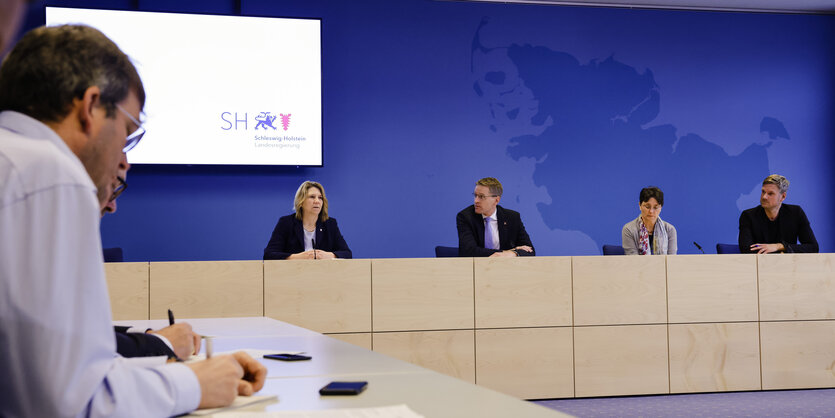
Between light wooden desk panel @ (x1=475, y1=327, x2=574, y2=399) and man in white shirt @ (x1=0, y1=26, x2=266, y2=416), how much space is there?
3.38m

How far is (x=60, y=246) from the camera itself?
0.79 metres

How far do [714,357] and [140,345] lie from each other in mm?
3799

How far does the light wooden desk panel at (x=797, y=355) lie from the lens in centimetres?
443

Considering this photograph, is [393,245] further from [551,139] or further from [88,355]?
[88,355]

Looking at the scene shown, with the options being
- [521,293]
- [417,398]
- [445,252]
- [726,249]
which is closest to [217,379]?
[417,398]

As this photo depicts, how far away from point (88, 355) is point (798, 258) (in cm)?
461

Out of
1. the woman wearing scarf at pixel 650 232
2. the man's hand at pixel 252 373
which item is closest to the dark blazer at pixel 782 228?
the woman wearing scarf at pixel 650 232

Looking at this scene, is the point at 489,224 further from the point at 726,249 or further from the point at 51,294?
the point at 51,294

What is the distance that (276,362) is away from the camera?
1627 mm

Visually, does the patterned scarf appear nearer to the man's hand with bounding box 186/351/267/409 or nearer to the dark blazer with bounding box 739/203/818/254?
the dark blazer with bounding box 739/203/818/254

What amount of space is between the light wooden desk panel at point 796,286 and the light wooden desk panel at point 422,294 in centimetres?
184

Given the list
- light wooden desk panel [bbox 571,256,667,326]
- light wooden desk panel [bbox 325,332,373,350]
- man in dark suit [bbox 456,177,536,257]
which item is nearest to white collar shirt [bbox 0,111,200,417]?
light wooden desk panel [bbox 325,332,373,350]

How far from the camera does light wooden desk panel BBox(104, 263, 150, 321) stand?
12.8ft

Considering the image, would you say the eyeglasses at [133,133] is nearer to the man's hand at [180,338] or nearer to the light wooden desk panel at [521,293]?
the man's hand at [180,338]
